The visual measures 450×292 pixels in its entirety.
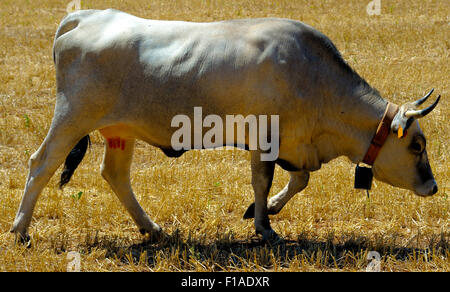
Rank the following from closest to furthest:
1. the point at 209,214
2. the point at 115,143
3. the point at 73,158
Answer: the point at 73,158 < the point at 115,143 < the point at 209,214

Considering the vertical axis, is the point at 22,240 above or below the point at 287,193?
below

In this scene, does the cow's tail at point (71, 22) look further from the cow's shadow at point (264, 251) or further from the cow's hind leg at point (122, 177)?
the cow's shadow at point (264, 251)

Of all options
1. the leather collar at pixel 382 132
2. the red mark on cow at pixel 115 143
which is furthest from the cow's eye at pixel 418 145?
the red mark on cow at pixel 115 143

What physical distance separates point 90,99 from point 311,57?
6.49ft

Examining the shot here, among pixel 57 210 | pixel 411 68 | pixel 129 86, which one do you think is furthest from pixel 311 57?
pixel 411 68

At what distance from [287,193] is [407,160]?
1.23 meters

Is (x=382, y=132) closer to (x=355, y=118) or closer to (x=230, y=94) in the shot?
(x=355, y=118)

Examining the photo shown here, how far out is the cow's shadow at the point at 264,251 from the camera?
5699 millimetres

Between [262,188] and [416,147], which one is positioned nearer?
[416,147]

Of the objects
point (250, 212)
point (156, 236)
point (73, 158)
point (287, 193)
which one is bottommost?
point (156, 236)

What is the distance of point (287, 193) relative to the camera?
6641mm

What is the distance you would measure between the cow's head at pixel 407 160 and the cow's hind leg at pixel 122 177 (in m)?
2.21

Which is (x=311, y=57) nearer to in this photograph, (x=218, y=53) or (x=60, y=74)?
(x=218, y=53)

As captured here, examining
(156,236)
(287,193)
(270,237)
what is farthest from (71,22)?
(270,237)
